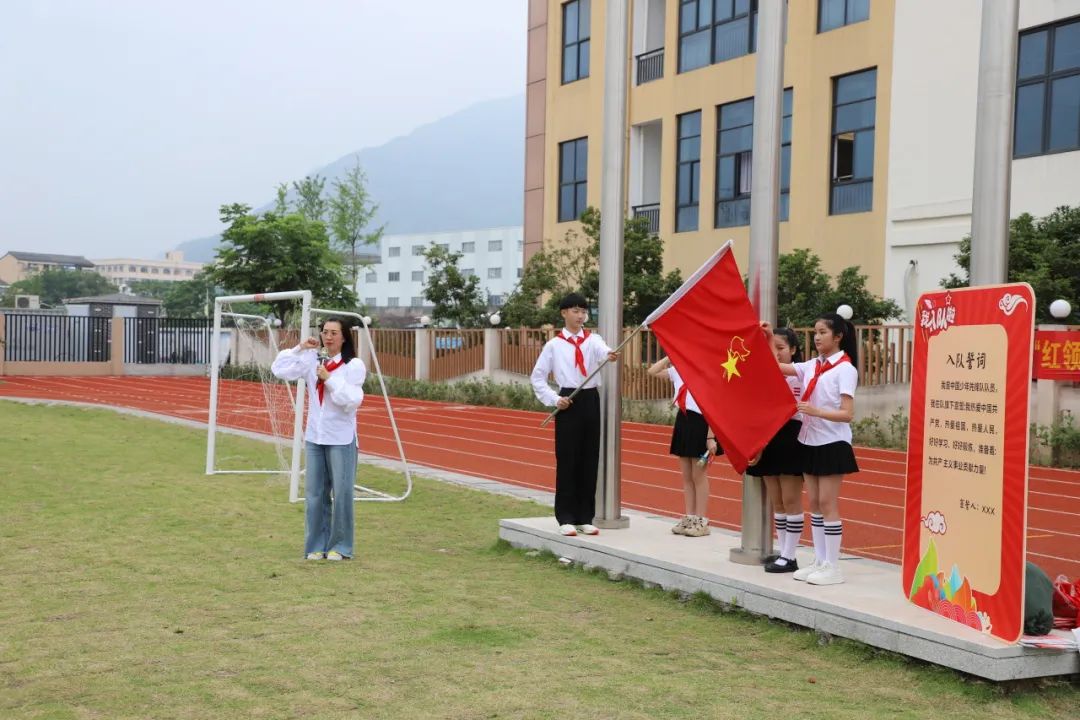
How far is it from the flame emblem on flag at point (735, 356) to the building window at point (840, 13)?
19.5 meters

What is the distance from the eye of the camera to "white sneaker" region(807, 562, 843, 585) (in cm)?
702

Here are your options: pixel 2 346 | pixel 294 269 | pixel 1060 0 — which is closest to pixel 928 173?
pixel 1060 0

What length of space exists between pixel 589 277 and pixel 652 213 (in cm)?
441

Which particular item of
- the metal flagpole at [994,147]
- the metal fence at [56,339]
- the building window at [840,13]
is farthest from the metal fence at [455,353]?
the metal flagpole at [994,147]

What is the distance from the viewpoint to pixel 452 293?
3547 centimetres

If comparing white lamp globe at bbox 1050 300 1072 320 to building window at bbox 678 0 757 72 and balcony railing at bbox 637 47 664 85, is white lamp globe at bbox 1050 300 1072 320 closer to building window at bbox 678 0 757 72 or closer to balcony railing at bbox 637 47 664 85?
building window at bbox 678 0 757 72

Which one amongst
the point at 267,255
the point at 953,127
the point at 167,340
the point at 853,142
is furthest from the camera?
the point at 167,340

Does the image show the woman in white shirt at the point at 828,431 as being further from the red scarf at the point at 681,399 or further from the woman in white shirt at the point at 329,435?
the woman in white shirt at the point at 329,435

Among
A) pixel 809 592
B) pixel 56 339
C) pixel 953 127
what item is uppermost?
pixel 953 127

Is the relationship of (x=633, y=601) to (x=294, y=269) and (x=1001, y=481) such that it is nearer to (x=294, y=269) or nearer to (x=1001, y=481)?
(x=1001, y=481)

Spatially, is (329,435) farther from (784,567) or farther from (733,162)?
(733,162)

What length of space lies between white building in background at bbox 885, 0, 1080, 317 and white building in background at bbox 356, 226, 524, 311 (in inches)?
2790

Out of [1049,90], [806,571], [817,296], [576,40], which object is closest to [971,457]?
[806,571]

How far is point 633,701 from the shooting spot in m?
5.40
